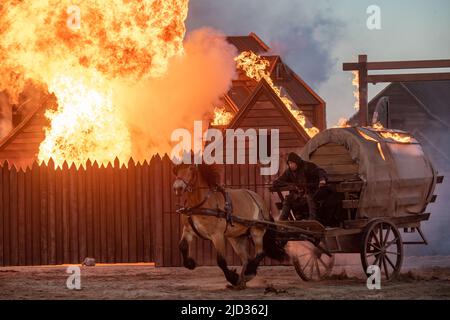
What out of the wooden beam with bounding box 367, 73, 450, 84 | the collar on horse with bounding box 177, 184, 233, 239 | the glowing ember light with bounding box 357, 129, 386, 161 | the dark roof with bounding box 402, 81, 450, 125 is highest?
the dark roof with bounding box 402, 81, 450, 125

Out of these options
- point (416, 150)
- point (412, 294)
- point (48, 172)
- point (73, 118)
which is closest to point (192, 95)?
point (73, 118)

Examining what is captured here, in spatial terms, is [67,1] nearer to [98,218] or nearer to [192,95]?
[98,218]

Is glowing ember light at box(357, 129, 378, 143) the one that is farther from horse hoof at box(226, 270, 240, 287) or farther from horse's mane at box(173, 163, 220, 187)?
horse hoof at box(226, 270, 240, 287)

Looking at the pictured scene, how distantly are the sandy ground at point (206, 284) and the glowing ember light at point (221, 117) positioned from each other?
1943cm

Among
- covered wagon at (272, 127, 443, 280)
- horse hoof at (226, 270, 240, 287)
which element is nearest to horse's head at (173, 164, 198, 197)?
horse hoof at (226, 270, 240, 287)

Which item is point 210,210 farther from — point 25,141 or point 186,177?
point 25,141

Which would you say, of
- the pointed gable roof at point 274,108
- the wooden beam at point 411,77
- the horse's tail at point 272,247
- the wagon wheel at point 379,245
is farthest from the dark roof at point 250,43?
the wagon wheel at point 379,245

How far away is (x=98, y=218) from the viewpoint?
21.6 metres

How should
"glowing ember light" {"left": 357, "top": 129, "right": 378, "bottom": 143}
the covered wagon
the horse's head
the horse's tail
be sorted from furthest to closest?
"glowing ember light" {"left": 357, "top": 129, "right": 378, "bottom": 143} → the horse's tail → the covered wagon → the horse's head

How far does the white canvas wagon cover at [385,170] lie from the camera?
16.6 m

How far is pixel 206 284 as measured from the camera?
17.1 metres

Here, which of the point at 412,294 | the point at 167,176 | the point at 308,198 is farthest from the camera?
the point at 167,176

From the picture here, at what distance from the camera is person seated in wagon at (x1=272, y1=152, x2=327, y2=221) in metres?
16.3

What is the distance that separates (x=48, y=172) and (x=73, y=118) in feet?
26.3
